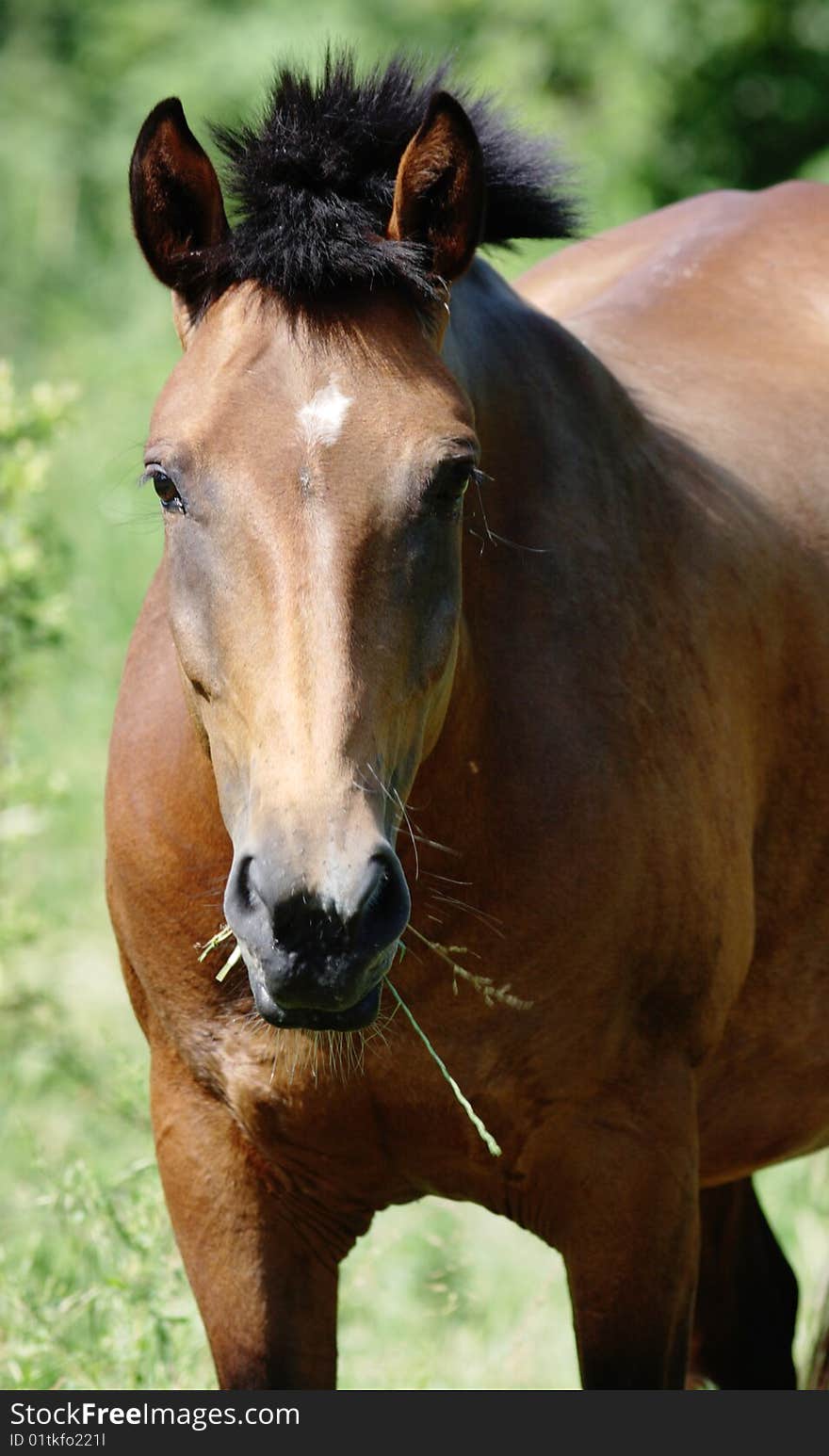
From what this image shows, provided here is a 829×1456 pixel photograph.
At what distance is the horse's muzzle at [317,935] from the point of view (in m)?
2.12

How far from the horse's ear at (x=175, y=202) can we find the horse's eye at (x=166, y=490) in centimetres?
32

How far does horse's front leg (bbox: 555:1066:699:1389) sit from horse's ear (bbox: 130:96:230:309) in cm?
142

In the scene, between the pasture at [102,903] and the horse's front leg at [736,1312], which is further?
the horse's front leg at [736,1312]

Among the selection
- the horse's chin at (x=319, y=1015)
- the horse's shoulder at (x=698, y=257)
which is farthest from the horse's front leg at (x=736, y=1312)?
the horse's chin at (x=319, y=1015)

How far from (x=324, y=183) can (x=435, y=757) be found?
850 mm

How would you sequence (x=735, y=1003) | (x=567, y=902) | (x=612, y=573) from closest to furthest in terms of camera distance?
(x=567, y=902), (x=612, y=573), (x=735, y=1003)

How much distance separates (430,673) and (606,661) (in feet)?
1.75

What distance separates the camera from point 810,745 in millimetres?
3359

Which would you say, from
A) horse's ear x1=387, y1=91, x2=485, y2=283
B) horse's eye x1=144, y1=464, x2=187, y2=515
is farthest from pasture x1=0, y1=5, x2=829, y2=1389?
horse's ear x1=387, y1=91, x2=485, y2=283

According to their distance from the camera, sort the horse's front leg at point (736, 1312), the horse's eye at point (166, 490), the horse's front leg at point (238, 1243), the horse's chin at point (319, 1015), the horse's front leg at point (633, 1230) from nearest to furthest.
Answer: the horse's chin at point (319, 1015) → the horse's eye at point (166, 490) → the horse's front leg at point (633, 1230) → the horse's front leg at point (238, 1243) → the horse's front leg at point (736, 1312)

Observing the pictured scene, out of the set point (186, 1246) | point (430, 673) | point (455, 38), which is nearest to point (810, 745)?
point (430, 673)

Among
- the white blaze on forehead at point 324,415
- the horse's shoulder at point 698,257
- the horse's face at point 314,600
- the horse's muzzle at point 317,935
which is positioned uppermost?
the horse's shoulder at point 698,257

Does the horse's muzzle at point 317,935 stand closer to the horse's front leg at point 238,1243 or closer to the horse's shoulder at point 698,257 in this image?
the horse's front leg at point 238,1243

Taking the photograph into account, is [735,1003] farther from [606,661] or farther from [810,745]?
[606,661]
